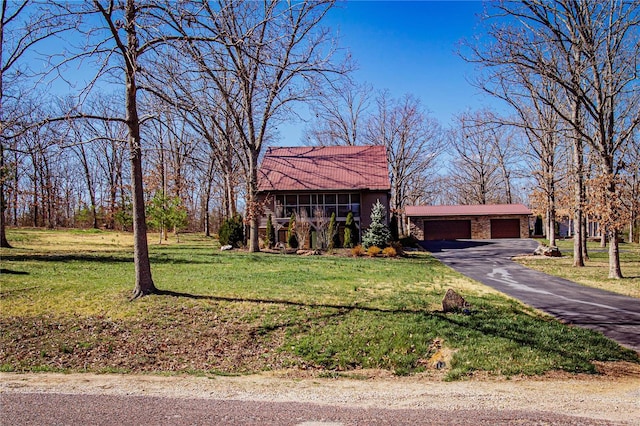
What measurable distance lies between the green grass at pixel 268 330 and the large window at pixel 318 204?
1605cm

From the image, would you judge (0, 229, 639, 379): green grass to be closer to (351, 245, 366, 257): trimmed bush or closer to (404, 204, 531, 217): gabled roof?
(351, 245, 366, 257): trimmed bush

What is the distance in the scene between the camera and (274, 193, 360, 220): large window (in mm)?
28188

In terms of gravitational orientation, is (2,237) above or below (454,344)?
above

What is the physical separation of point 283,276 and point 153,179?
1640 centimetres

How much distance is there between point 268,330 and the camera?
830cm

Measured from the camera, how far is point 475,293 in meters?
11.8

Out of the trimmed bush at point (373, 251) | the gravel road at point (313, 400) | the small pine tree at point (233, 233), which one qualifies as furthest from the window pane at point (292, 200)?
the gravel road at point (313, 400)

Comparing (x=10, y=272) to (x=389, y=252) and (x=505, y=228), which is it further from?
(x=505, y=228)

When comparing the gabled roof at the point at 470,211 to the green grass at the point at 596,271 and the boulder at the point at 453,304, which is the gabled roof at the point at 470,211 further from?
the boulder at the point at 453,304

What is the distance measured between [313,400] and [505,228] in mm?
37039

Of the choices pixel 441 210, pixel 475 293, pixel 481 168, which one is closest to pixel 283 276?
pixel 475 293

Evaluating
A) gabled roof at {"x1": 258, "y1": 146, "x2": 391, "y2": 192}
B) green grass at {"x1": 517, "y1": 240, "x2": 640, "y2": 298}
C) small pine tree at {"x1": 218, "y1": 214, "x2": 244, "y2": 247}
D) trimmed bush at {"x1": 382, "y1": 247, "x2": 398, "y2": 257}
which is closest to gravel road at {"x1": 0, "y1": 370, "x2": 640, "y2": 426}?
green grass at {"x1": 517, "y1": 240, "x2": 640, "y2": 298}

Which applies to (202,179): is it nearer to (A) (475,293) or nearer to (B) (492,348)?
(A) (475,293)

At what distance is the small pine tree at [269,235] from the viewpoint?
2597 cm
